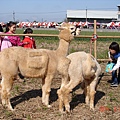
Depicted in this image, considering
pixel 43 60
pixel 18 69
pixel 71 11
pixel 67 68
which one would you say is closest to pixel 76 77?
pixel 67 68

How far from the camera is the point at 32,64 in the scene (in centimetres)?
538

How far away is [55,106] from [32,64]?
0.99m

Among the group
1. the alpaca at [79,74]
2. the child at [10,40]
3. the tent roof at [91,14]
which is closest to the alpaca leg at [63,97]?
the alpaca at [79,74]

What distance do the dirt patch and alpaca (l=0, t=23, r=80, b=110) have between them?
39 centimetres

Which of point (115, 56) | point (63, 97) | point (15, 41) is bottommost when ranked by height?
point (63, 97)

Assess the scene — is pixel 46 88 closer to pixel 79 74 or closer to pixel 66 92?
pixel 66 92

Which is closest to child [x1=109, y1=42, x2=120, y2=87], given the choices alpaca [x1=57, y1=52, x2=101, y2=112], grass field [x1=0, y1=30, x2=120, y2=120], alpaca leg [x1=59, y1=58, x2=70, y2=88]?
grass field [x1=0, y1=30, x2=120, y2=120]

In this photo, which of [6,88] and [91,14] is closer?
[6,88]

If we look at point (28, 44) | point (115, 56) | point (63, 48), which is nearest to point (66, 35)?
point (63, 48)

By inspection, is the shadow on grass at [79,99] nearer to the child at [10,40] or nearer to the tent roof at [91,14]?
the child at [10,40]

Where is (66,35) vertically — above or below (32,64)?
above

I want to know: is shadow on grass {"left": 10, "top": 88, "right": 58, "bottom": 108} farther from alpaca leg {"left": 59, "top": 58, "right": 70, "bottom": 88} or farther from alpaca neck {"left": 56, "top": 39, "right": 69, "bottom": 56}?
alpaca neck {"left": 56, "top": 39, "right": 69, "bottom": 56}

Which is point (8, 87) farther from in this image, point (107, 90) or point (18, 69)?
point (107, 90)

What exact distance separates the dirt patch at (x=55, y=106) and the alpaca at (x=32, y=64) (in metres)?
0.39
